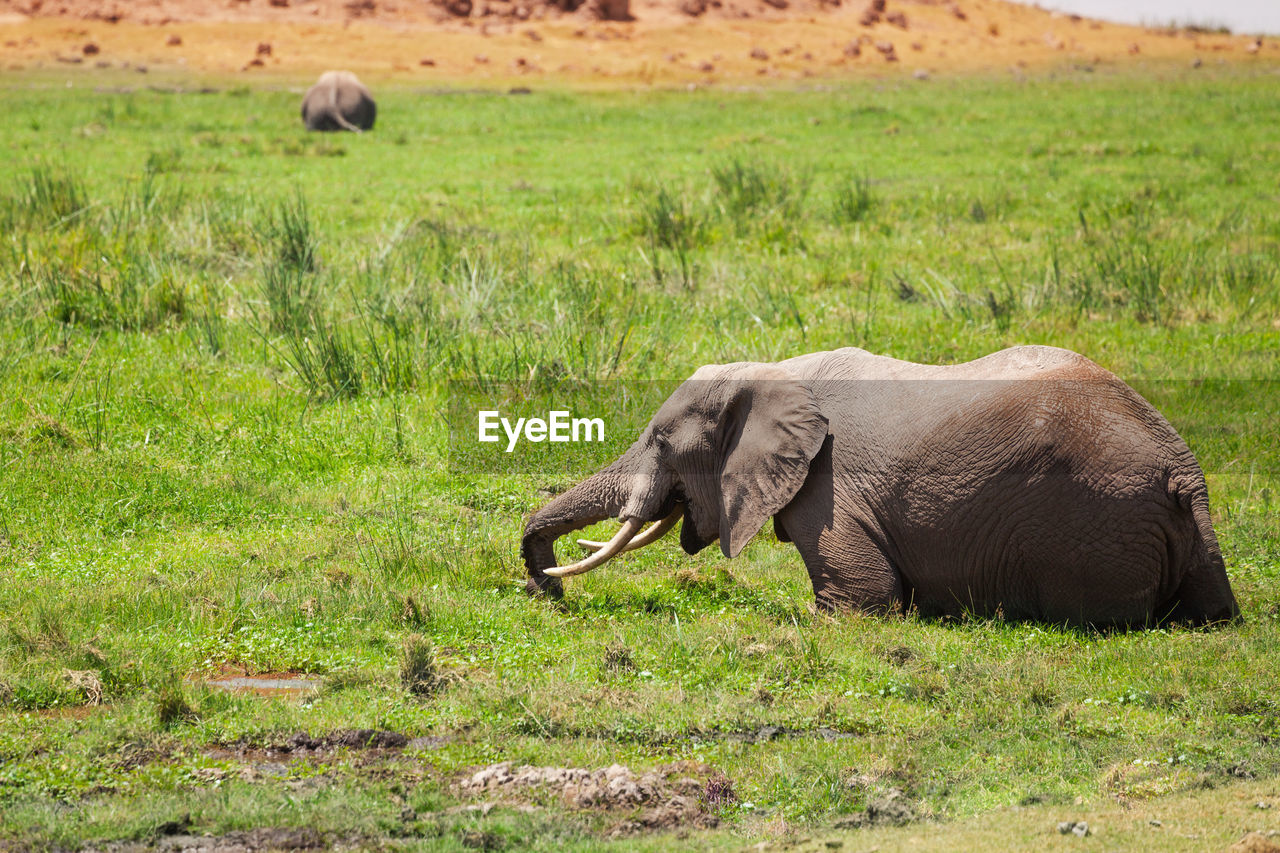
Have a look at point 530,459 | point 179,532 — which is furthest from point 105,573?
point 530,459

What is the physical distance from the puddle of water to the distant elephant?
21.6m

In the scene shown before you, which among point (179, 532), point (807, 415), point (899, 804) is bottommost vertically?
point (179, 532)

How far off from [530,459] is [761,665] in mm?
3555

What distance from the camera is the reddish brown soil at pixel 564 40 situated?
45562 millimetres

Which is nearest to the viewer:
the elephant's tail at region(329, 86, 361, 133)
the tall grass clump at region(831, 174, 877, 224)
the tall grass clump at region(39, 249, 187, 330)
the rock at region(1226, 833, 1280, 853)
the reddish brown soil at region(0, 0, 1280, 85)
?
the rock at region(1226, 833, 1280, 853)

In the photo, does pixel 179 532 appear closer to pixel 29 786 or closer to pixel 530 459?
pixel 530 459

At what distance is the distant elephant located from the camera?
26250 millimetres

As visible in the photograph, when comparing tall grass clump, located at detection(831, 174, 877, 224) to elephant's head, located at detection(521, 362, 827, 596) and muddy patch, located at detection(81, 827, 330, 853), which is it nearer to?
elephant's head, located at detection(521, 362, 827, 596)

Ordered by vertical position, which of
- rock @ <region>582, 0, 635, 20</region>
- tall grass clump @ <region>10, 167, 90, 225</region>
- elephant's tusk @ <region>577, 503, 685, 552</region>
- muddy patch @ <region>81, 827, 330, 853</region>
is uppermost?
rock @ <region>582, 0, 635, 20</region>

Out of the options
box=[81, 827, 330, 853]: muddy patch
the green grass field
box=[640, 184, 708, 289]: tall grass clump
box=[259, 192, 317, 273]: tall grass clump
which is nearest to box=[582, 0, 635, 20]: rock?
the green grass field

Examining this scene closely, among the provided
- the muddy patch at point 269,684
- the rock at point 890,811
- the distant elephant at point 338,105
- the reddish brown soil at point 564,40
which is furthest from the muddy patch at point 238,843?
the reddish brown soil at point 564,40

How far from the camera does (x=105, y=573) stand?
7047 mm

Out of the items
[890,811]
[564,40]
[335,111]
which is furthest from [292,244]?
[564,40]

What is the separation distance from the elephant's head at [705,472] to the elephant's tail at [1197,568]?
5.54ft
